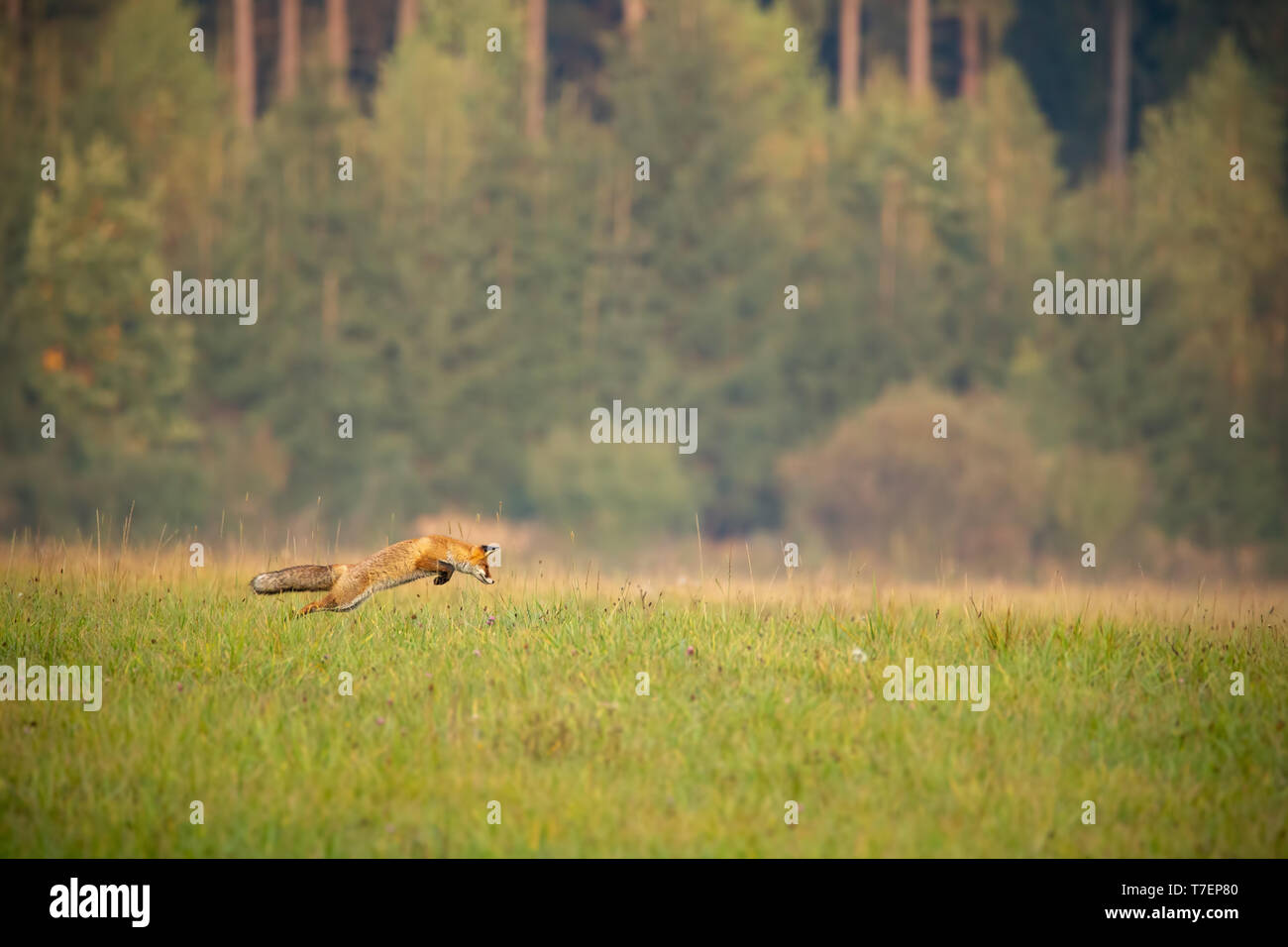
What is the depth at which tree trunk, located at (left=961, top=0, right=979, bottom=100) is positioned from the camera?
170 feet

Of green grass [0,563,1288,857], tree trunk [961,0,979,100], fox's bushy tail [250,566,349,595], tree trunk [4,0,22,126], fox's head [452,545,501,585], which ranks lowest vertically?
green grass [0,563,1288,857]

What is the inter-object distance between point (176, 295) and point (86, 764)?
3564cm

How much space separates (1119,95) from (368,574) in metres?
47.6

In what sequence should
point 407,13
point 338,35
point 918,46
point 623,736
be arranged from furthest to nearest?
1. point 918,46
2. point 407,13
3. point 338,35
4. point 623,736

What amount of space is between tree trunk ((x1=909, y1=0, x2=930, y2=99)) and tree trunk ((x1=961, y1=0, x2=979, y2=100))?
1.41m

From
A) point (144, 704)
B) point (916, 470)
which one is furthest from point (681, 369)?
point (144, 704)

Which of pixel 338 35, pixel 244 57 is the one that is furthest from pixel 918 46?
pixel 244 57

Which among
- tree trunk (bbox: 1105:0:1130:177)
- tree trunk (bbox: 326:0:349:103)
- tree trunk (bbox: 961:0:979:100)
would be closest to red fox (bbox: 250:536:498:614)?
tree trunk (bbox: 326:0:349:103)

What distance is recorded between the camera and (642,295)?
44.5 m

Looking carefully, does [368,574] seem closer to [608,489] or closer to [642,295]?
[608,489]

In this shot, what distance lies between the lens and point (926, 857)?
6383 mm

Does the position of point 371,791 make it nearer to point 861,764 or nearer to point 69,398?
point 861,764

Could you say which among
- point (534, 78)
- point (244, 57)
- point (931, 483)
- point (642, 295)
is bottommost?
point (931, 483)

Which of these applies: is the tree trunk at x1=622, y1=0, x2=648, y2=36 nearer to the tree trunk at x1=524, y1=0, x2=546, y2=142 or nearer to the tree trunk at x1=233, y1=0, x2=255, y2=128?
the tree trunk at x1=524, y1=0, x2=546, y2=142
